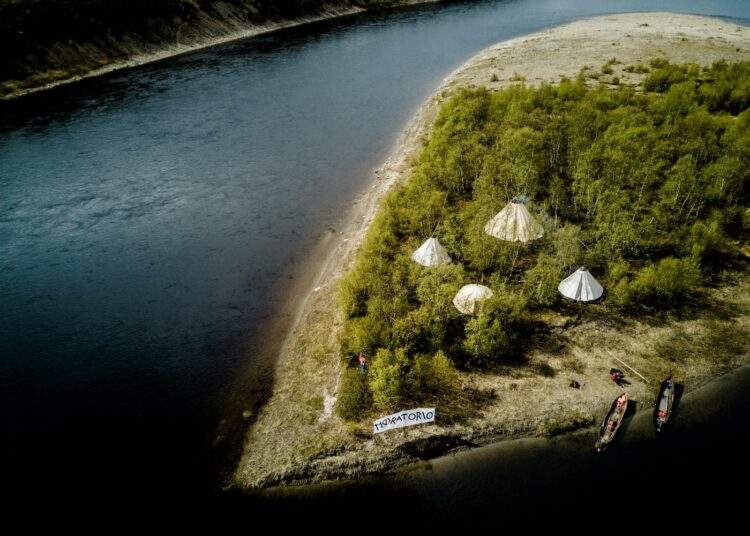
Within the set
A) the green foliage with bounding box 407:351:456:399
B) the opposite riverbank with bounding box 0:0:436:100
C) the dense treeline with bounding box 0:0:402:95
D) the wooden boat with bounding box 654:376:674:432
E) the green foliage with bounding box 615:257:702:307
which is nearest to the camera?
the wooden boat with bounding box 654:376:674:432

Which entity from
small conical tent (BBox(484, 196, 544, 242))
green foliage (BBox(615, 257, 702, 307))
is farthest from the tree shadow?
small conical tent (BBox(484, 196, 544, 242))

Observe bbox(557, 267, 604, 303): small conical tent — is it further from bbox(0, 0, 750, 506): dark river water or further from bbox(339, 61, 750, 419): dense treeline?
bbox(0, 0, 750, 506): dark river water

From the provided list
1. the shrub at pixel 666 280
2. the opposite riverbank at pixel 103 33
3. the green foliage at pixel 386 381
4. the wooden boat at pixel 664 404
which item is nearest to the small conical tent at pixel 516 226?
the shrub at pixel 666 280

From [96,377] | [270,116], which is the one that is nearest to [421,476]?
[96,377]

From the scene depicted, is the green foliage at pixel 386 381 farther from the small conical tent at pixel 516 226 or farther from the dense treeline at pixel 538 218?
the small conical tent at pixel 516 226

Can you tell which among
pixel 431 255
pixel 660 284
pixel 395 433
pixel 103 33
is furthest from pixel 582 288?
pixel 103 33

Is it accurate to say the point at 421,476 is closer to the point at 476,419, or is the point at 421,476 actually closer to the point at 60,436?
the point at 476,419
